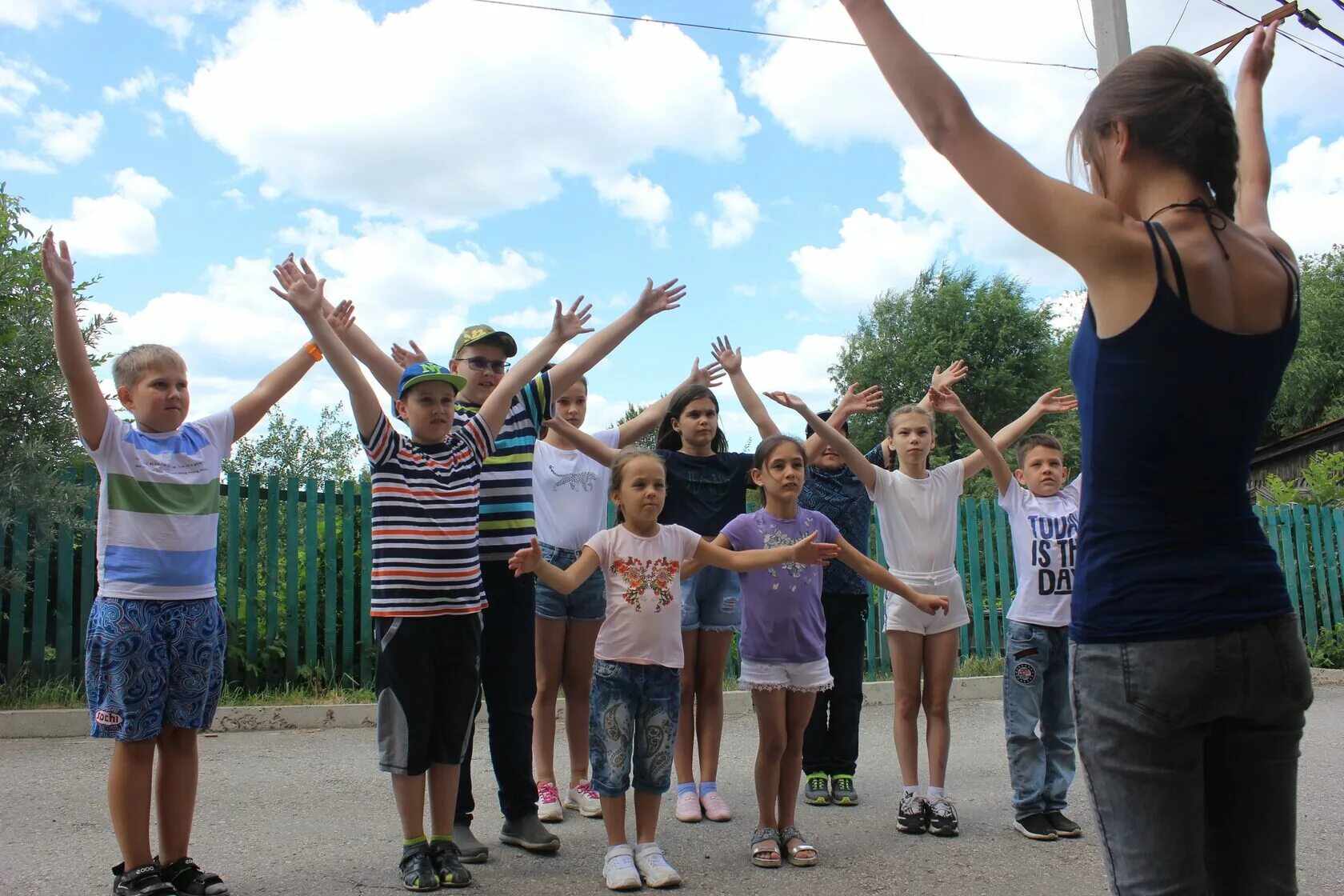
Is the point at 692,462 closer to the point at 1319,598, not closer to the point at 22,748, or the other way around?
the point at 22,748

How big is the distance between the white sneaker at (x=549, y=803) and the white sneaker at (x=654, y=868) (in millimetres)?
967

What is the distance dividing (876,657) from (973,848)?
20.1ft

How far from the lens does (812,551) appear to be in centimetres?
418

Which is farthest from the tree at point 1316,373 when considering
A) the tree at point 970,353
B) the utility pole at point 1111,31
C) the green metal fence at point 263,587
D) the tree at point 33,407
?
the tree at point 33,407

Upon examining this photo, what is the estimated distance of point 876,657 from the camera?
34.6 ft

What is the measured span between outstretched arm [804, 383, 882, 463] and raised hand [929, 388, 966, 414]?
31 centimetres

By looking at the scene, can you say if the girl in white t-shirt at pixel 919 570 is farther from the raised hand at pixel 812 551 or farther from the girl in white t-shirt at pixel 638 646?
the girl in white t-shirt at pixel 638 646

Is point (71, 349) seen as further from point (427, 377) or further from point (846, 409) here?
point (846, 409)

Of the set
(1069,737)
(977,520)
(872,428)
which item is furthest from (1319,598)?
(872,428)

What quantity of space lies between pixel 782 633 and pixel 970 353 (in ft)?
106

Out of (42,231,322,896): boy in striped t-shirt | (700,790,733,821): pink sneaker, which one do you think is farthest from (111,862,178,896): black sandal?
(700,790,733,821): pink sneaker

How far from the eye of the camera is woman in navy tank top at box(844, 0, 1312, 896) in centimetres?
162

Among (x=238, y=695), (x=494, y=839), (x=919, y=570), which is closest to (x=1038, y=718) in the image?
(x=919, y=570)

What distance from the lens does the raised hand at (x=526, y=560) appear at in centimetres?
385
